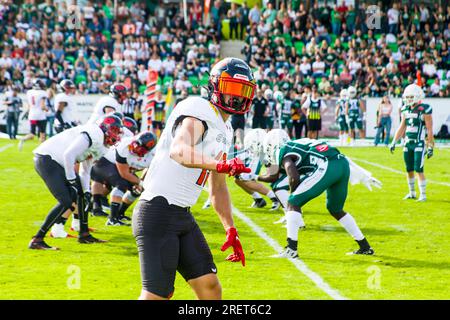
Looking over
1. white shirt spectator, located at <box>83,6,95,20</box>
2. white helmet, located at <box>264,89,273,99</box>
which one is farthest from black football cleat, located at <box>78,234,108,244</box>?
white shirt spectator, located at <box>83,6,95,20</box>

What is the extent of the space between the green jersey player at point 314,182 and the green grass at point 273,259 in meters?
0.31

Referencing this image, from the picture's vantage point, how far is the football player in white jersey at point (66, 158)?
9281 millimetres

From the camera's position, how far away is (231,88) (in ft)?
17.0

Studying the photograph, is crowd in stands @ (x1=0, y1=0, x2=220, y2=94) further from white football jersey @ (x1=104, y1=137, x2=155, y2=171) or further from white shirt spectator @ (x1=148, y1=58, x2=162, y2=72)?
white football jersey @ (x1=104, y1=137, x2=155, y2=171)

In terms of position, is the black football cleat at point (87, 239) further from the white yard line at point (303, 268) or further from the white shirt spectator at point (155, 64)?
the white shirt spectator at point (155, 64)

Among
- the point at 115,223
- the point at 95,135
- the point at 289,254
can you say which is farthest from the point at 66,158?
the point at 289,254

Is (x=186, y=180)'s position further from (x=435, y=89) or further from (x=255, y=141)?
(x=435, y=89)

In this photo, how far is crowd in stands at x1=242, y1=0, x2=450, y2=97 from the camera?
104ft

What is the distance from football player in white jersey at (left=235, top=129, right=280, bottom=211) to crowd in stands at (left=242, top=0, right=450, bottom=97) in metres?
17.8
